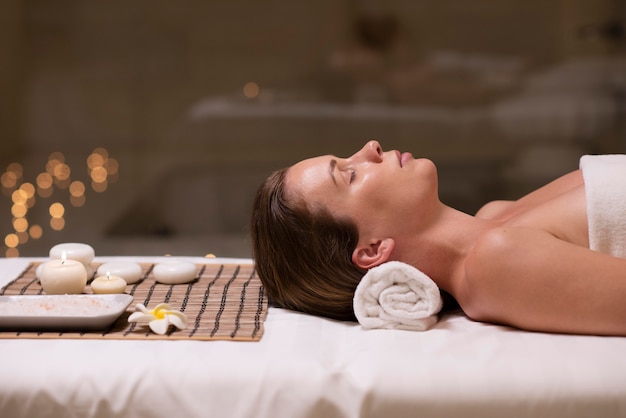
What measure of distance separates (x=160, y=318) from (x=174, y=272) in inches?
16.5

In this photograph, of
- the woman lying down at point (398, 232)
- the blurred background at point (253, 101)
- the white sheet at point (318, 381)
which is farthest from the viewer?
the blurred background at point (253, 101)

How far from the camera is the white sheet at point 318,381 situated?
1.44m

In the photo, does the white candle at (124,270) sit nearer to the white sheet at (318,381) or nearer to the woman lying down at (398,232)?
the woman lying down at (398,232)

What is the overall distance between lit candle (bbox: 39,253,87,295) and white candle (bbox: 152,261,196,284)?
0.22 metres

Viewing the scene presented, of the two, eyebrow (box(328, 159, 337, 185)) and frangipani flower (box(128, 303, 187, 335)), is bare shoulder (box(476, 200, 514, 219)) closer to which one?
eyebrow (box(328, 159, 337, 185))

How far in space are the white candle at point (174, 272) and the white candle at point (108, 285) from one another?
5.5 inches

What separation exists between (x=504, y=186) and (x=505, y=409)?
8.17ft

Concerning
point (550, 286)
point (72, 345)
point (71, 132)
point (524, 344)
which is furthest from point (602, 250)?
point (71, 132)

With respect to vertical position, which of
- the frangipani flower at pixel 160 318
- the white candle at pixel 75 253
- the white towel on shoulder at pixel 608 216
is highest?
the white towel on shoulder at pixel 608 216

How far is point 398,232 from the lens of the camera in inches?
71.3

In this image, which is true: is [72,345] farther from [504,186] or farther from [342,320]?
[504,186]

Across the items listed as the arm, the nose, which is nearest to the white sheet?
the arm

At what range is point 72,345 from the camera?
62.8 inches

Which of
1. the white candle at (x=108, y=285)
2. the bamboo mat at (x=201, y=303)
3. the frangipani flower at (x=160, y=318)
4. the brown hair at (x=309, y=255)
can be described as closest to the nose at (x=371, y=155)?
the brown hair at (x=309, y=255)
